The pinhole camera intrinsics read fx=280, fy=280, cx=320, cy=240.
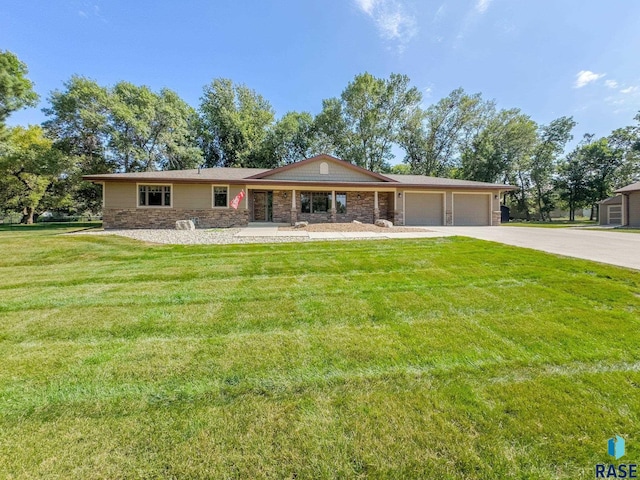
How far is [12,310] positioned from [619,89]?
36.8 m

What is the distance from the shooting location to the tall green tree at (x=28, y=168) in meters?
21.1

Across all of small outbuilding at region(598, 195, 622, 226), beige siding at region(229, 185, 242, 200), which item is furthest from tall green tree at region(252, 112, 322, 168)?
small outbuilding at region(598, 195, 622, 226)

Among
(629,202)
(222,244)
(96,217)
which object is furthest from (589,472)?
(96,217)

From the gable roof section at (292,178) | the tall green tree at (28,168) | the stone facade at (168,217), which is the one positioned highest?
the tall green tree at (28,168)

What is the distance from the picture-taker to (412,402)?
2.03 metres

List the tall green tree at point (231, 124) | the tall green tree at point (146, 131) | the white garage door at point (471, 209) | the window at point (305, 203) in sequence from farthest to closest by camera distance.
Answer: the tall green tree at point (231, 124), the tall green tree at point (146, 131), the white garage door at point (471, 209), the window at point (305, 203)

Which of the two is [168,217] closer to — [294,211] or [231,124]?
[294,211]

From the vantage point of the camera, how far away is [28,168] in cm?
2177

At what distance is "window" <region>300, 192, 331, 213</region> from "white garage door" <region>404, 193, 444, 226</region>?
197 inches

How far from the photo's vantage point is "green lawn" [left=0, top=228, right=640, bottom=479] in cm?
159

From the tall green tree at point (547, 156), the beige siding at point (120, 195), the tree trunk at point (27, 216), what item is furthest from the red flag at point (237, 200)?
the tall green tree at point (547, 156)

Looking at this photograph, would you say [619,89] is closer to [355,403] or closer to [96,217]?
[355,403]

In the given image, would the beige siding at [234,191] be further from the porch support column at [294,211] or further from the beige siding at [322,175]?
the porch support column at [294,211]

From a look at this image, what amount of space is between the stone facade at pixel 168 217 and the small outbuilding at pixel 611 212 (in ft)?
90.0
